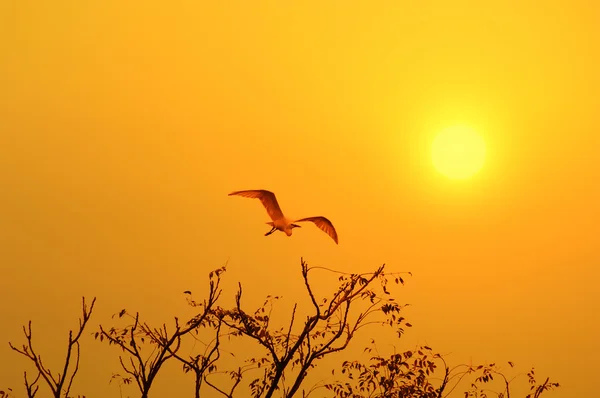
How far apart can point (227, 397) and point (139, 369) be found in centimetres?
133

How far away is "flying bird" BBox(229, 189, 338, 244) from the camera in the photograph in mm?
9409

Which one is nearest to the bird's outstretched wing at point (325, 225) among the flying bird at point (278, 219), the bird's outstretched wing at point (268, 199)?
the flying bird at point (278, 219)

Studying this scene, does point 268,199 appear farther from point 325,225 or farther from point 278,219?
point 325,225

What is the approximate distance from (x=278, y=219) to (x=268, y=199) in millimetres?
381

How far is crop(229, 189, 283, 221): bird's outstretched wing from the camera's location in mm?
9609

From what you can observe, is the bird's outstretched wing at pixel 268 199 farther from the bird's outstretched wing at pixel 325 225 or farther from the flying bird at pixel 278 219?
the bird's outstretched wing at pixel 325 225

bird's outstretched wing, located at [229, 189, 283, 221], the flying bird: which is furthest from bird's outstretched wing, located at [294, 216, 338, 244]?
bird's outstretched wing, located at [229, 189, 283, 221]

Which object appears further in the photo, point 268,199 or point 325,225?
point 268,199

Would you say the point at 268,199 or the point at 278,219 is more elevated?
the point at 268,199

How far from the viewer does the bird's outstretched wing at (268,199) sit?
31.5 ft

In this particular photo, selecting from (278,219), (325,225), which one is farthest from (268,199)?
(325,225)

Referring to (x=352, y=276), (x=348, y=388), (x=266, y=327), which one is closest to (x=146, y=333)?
(x=266, y=327)

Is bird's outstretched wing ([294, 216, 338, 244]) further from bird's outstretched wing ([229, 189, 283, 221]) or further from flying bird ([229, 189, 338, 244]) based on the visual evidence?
bird's outstretched wing ([229, 189, 283, 221])

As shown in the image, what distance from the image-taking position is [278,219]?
954 centimetres
